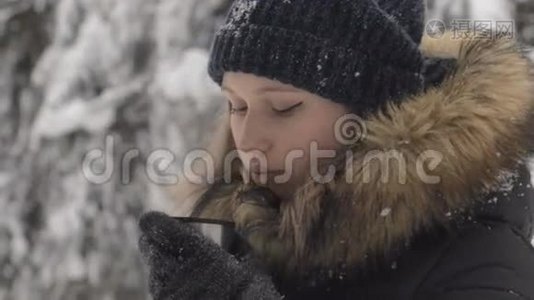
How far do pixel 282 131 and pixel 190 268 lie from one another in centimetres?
21

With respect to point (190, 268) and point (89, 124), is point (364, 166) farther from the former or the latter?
point (89, 124)

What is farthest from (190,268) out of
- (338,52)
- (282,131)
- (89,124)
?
(89,124)

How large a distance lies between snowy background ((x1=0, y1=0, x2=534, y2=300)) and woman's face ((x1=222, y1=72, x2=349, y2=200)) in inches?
102

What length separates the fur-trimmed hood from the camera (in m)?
0.94

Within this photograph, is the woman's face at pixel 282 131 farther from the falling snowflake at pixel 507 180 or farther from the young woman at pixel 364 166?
the falling snowflake at pixel 507 180

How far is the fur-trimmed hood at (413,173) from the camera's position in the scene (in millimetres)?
939

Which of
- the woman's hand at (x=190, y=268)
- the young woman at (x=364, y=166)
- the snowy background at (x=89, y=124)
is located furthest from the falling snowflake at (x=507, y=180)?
the snowy background at (x=89, y=124)

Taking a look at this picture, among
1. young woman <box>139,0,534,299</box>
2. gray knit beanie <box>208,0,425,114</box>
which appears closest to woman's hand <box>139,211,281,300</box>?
young woman <box>139,0,534,299</box>

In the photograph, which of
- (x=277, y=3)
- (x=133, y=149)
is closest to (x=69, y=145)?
(x=133, y=149)

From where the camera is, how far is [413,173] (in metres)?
0.94

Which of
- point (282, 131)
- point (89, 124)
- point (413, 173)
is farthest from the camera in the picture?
point (89, 124)

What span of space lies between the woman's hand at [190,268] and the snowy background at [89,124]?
8.77ft

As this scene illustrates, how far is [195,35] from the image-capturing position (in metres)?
3.88

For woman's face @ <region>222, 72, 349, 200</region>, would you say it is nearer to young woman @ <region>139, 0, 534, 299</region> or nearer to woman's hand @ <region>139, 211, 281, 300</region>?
young woman @ <region>139, 0, 534, 299</region>
